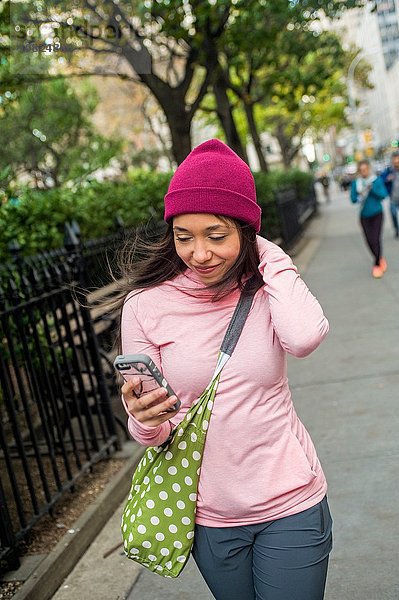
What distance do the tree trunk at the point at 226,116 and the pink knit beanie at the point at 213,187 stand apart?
15.9m

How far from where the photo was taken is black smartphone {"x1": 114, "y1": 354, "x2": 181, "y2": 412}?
209 cm

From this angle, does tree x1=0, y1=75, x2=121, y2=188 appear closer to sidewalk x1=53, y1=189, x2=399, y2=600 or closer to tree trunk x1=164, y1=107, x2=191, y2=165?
tree trunk x1=164, y1=107, x2=191, y2=165

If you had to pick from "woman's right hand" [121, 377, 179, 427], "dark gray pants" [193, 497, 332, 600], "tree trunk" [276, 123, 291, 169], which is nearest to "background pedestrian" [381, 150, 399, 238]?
"dark gray pants" [193, 497, 332, 600]

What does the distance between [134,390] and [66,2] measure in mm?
8988

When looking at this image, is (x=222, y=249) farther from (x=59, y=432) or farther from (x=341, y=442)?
(x=341, y=442)

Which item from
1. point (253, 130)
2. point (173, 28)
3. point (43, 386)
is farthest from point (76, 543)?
point (253, 130)

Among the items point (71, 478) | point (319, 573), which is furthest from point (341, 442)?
point (319, 573)

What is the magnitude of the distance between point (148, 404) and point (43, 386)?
10.6ft

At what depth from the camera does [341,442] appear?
18.9ft

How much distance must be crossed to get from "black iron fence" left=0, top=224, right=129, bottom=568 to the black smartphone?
182 centimetres

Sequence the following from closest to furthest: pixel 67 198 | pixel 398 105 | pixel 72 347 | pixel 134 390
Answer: pixel 134 390, pixel 72 347, pixel 67 198, pixel 398 105

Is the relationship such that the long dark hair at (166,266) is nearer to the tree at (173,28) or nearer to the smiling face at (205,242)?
the smiling face at (205,242)

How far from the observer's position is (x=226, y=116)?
18969 millimetres

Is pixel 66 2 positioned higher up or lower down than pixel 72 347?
higher up
